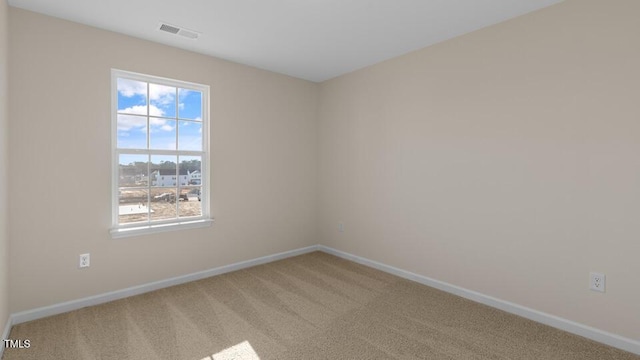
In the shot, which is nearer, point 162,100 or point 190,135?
point 162,100

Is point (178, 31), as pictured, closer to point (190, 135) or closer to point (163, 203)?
point (190, 135)

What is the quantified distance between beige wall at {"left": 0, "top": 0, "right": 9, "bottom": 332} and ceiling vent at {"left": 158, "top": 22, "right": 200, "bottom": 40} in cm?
106

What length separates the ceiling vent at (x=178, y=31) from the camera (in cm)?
285

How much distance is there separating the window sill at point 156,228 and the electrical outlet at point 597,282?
3583 mm

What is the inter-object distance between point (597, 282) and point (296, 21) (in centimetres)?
319

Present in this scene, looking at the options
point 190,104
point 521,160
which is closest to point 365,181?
point 521,160

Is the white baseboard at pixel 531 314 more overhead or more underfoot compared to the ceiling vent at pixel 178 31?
more underfoot

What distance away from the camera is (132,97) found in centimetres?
314

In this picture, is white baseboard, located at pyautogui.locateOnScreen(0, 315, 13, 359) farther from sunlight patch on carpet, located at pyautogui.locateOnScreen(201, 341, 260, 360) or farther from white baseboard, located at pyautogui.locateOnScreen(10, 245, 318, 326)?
sunlight patch on carpet, located at pyautogui.locateOnScreen(201, 341, 260, 360)

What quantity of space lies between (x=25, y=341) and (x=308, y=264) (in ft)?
8.91

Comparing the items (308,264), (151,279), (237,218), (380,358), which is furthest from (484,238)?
(151,279)

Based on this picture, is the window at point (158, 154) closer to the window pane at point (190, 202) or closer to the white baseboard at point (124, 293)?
the window pane at point (190, 202)

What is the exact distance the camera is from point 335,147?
445 cm

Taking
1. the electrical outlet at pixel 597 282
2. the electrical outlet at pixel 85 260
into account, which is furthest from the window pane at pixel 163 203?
the electrical outlet at pixel 597 282
